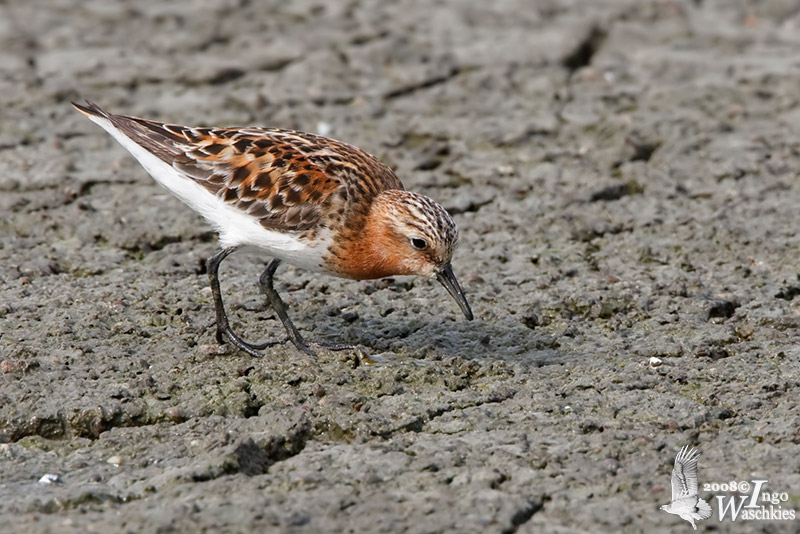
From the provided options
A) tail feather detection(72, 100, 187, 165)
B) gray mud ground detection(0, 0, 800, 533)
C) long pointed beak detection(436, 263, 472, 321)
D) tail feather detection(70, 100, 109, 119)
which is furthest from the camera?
tail feather detection(70, 100, 109, 119)

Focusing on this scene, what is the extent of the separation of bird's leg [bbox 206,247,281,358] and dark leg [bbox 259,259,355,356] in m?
0.16

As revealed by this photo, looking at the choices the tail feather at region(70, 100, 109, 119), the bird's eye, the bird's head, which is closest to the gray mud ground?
the bird's head

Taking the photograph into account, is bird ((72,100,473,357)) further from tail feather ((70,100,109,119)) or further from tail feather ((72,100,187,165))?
tail feather ((70,100,109,119))

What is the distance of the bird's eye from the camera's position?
6.33 m

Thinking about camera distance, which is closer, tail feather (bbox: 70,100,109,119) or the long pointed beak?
the long pointed beak

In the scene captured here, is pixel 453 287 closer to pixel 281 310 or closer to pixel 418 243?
pixel 418 243

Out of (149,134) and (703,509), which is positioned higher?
(149,134)

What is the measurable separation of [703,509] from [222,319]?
3050 millimetres

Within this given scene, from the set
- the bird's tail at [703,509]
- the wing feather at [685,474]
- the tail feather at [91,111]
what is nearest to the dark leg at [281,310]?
the tail feather at [91,111]

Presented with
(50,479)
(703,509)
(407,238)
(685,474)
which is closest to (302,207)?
(407,238)

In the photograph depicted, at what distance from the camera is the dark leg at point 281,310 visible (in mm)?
6605

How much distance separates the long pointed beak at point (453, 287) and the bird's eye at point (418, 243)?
0.70 feet

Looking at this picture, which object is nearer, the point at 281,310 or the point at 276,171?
the point at 276,171

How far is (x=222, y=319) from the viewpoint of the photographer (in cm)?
660
